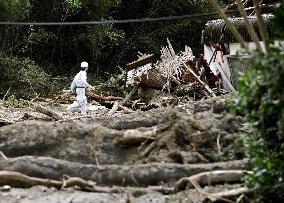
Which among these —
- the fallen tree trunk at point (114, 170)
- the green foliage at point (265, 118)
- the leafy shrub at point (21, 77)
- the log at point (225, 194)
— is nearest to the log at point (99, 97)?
the leafy shrub at point (21, 77)

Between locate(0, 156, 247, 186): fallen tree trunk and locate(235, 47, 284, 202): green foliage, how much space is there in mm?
1465

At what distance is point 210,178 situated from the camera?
22.1 feet

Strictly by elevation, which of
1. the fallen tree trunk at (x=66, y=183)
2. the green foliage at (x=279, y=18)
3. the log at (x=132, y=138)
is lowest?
the fallen tree trunk at (x=66, y=183)

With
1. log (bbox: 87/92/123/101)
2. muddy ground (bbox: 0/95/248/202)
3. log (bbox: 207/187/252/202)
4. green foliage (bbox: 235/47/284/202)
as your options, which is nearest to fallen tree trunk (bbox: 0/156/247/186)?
muddy ground (bbox: 0/95/248/202)

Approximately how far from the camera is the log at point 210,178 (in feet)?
21.9

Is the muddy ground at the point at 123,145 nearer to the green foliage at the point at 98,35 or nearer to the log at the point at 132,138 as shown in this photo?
the log at the point at 132,138

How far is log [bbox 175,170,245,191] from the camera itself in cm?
668

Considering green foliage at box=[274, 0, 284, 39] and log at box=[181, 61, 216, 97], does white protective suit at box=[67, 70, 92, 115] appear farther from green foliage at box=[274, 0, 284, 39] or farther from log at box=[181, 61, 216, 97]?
green foliage at box=[274, 0, 284, 39]

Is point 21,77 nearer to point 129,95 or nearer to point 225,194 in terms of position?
point 129,95

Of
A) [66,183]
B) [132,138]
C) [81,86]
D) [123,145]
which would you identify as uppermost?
[132,138]

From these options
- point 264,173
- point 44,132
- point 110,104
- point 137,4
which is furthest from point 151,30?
point 264,173

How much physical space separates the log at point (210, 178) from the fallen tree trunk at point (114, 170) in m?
0.19

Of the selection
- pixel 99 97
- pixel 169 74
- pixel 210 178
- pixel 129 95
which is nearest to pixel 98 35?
pixel 99 97

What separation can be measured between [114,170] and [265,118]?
8.68 feet
